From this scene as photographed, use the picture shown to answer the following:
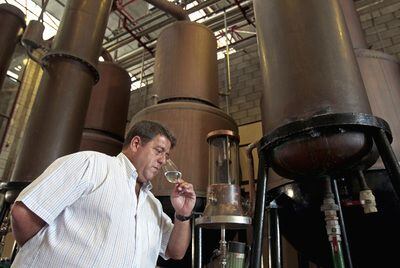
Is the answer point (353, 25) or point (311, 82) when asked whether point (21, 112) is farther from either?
point (311, 82)

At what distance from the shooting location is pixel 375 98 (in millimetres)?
1746

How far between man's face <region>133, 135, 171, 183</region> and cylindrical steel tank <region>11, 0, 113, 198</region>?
113 centimetres

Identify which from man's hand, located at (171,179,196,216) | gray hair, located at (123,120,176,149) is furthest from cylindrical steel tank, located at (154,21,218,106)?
man's hand, located at (171,179,196,216)

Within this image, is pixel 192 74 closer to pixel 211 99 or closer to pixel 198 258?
pixel 211 99

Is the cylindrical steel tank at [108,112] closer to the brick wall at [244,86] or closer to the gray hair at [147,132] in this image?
the brick wall at [244,86]

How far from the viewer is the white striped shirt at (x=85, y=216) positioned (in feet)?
3.30

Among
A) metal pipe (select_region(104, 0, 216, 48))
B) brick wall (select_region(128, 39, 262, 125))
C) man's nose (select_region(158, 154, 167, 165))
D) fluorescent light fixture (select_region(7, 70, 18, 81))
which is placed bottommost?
man's nose (select_region(158, 154, 167, 165))

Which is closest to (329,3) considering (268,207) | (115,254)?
→ (268,207)

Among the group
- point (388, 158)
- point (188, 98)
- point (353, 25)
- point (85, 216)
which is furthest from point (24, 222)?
point (353, 25)

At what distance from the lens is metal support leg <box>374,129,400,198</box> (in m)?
1.07

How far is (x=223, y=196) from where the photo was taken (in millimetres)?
1490

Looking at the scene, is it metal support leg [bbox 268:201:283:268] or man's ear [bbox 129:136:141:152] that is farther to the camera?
metal support leg [bbox 268:201:283:268]

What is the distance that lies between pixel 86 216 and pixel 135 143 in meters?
0.41

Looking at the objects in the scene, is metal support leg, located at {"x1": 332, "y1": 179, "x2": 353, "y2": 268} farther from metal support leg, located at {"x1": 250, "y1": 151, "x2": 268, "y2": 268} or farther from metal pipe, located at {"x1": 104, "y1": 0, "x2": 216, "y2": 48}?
metal pipe, located at {"x1": 104, "y1": 0, "x2": 216, "y2": 48}
